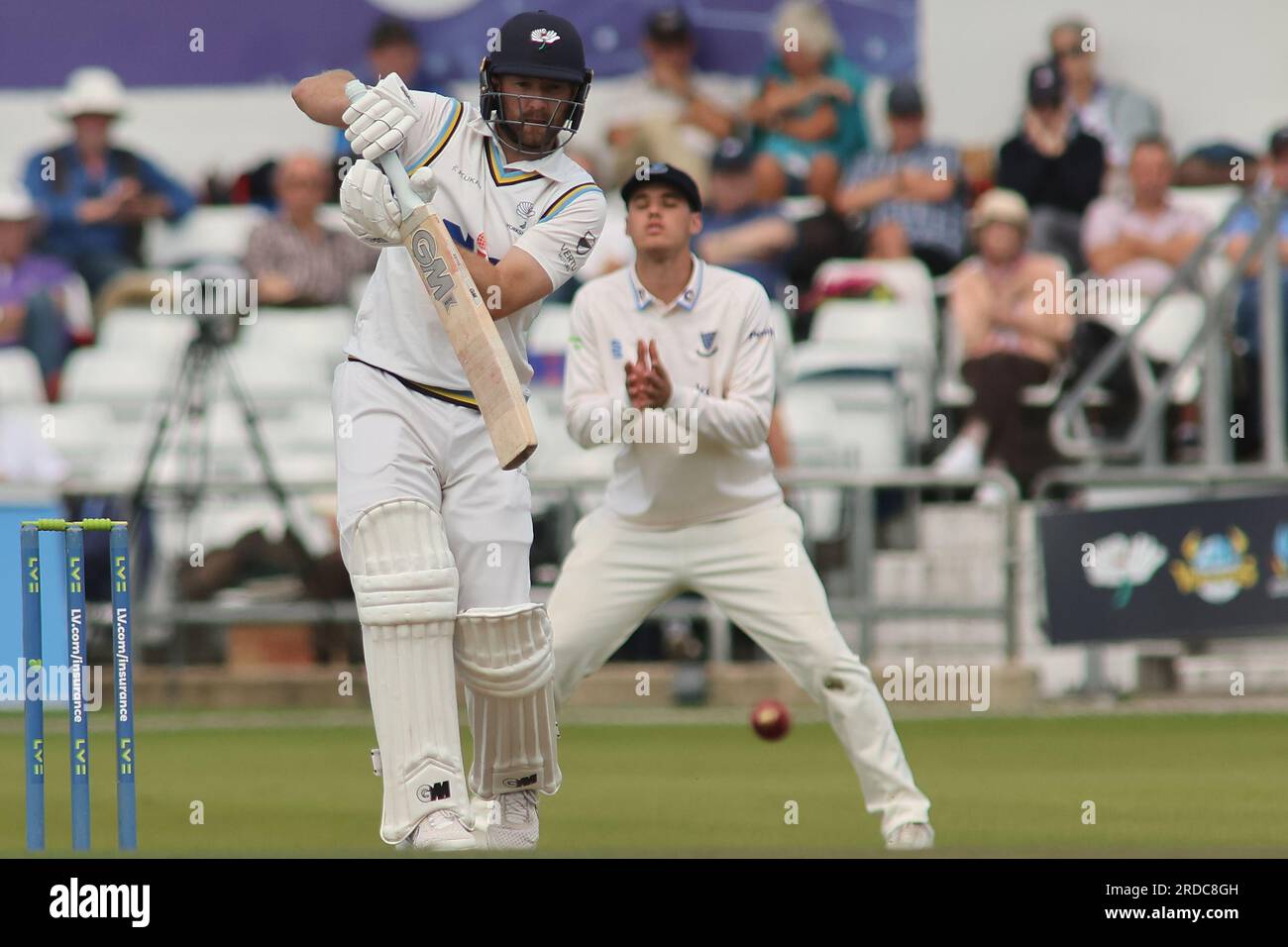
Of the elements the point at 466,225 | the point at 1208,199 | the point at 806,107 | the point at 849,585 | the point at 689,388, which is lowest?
the point at 849,585

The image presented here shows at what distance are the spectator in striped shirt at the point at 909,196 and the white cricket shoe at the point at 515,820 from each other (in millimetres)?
7799

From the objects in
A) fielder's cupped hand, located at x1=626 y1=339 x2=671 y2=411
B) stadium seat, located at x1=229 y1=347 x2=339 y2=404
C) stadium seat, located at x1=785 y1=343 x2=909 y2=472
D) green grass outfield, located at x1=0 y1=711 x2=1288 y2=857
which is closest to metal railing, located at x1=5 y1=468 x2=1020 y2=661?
green grass outfield, located at x1=0 y1=711 x2=1288 y2=857

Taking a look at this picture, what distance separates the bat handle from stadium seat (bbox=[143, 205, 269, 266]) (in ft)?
28.3

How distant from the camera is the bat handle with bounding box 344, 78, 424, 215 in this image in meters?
6.00

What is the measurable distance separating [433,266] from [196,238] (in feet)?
30.4

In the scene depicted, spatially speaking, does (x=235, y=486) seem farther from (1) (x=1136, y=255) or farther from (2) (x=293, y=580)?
(1) (x=1136, y=255)

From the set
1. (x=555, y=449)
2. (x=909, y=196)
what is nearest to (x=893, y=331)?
(x=909, y=196)

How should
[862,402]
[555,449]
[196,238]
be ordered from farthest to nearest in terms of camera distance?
[196,238] < [555,449] < [862,402]

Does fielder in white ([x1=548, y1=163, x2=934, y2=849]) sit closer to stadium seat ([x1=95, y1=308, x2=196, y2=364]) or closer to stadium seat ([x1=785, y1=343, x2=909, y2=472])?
stadium seat ([x1=785, y1=343, x2=909, y2=472])

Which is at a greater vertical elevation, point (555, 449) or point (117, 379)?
point (117, 379)

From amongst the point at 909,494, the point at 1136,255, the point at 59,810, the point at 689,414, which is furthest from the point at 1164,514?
the point at 59,810

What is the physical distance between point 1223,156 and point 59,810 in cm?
941

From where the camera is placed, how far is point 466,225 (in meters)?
6.24

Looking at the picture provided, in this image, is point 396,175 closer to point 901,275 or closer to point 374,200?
point 374,200
